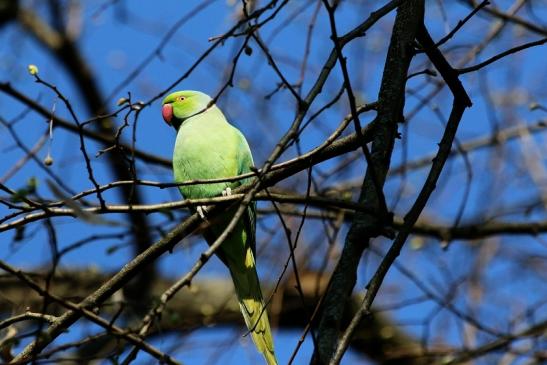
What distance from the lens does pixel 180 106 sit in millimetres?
4301

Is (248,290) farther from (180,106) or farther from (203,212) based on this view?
(180,106)

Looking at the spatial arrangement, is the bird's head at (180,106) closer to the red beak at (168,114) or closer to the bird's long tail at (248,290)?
the red beak at (168,114)

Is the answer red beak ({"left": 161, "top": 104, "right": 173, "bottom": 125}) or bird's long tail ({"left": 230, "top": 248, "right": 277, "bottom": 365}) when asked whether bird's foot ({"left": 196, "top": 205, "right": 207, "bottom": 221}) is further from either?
red beak ({"left": 161, "top": 104, "right": 173, "bottom": 125})

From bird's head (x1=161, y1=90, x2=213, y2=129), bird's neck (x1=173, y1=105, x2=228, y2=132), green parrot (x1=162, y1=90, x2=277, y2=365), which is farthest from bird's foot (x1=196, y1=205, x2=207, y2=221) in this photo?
bird's head (x1=161, y1=90, x2=213, y2=129)

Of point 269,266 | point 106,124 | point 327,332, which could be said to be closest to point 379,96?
point 327,332

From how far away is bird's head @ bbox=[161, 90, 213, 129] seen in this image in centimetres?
428

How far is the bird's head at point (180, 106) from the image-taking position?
168 inches

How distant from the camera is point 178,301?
22.9ft

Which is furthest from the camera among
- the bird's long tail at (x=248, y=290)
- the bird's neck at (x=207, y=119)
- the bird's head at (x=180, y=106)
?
the bird's head at (x=180, y=106)

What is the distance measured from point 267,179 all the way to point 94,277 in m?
3.92

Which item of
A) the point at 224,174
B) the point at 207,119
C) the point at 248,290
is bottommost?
the point at 248,290

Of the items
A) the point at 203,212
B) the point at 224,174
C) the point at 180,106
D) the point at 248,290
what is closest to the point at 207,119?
the point at 224,174

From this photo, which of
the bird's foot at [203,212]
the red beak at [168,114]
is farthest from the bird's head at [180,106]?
the bird's foot at [203,212]

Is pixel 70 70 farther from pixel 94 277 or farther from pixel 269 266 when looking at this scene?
pixel 269 266
